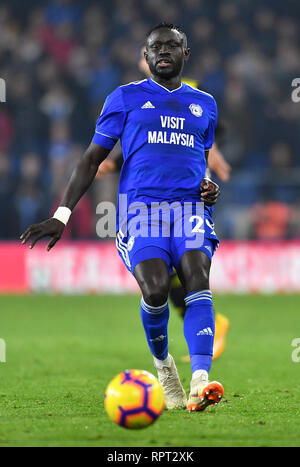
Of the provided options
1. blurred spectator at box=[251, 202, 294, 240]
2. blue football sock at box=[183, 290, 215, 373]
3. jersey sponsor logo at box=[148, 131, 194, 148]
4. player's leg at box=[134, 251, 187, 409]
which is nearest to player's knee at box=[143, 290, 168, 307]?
player's leg at box=[134, 251, 187, 409]

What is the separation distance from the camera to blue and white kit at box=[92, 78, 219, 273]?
516cm

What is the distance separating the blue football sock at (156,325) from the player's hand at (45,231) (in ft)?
2.08

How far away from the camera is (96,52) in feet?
54.7

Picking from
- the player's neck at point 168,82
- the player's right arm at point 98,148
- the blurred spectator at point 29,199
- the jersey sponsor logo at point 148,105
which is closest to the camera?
the player's right arm at point 98,148

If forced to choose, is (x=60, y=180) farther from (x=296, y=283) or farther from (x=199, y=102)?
(x=199, y=102)

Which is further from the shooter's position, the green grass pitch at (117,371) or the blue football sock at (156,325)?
A: the blue football sock at (156,325)

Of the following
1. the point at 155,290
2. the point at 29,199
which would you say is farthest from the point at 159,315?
the point at 29,199

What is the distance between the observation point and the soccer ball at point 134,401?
4.33m

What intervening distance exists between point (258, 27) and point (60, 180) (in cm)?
591

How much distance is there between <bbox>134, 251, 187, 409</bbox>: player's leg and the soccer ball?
0.57 metres

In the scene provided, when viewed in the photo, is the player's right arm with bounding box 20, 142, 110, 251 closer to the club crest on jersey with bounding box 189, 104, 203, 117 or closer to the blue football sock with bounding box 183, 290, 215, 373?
the club crest on jersey with bounding box 189, 104, 203, 117

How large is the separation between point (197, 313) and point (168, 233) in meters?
0.53

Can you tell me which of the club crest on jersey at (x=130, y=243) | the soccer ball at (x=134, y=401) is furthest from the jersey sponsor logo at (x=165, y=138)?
the soccer ball at (x=134, y=401)

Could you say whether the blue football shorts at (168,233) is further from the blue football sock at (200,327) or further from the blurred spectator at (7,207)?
the blurred spectator at (7,207)
